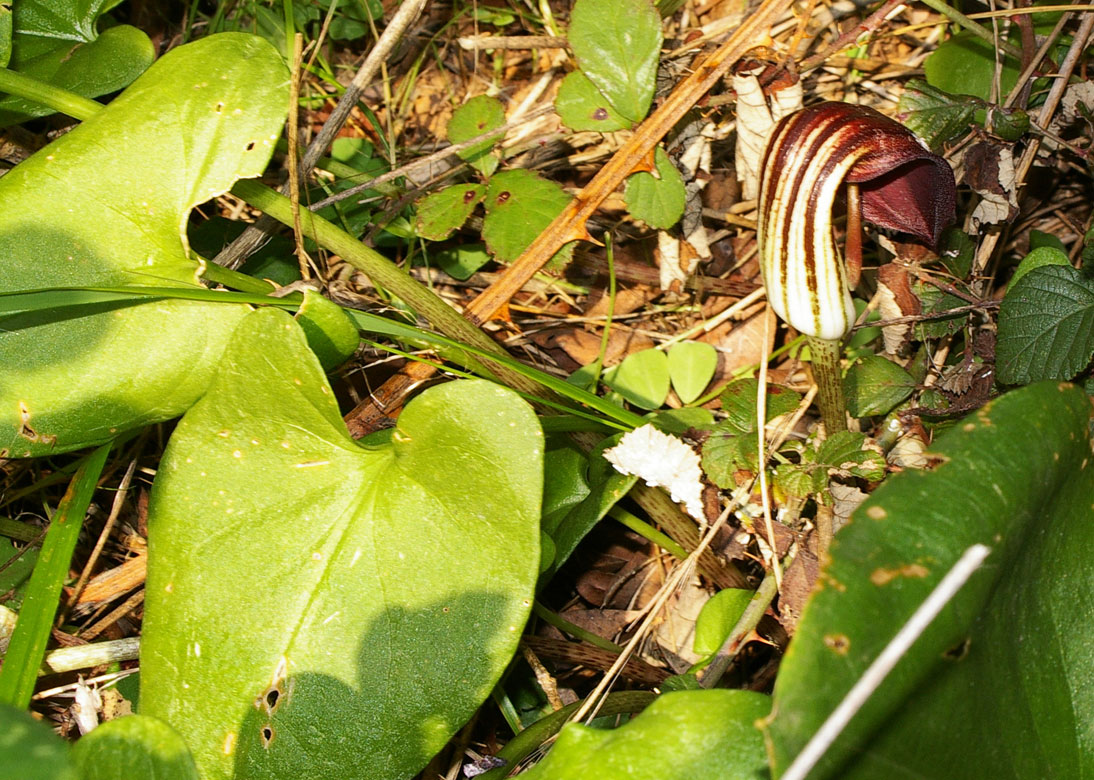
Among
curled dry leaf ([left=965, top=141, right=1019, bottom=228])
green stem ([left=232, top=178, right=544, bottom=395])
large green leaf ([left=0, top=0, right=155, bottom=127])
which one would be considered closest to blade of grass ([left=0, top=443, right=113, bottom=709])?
green stem ([left=232, top=178, right=544, bottom=395])

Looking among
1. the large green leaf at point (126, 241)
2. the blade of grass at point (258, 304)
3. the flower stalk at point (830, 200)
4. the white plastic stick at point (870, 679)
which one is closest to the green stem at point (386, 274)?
the blade of grass at point (258, 304)

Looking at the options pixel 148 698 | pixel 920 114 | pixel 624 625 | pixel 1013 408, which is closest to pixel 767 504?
pixel 624 625

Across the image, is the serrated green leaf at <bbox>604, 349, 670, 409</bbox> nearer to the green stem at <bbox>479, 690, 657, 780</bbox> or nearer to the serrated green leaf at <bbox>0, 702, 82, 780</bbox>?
the green stem at <bbox>479, 690, 657, 780</bbox>

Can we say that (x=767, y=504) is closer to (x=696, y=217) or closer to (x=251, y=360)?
(x=696, y=217)

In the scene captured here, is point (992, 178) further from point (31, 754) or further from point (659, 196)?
point (31, 754)

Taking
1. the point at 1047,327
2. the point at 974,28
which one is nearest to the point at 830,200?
the point at 1047,327

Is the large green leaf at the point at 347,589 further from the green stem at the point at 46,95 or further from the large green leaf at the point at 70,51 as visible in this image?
the large green leaf at the point at 70,51

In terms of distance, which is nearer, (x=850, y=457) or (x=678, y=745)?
(x=678, y=745)
